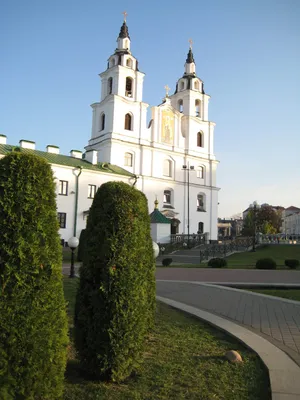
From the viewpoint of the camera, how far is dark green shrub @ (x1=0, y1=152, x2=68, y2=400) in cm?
297

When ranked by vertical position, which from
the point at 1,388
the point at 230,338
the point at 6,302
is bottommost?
the point at 230,338

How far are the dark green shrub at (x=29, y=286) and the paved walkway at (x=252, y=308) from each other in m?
3.42

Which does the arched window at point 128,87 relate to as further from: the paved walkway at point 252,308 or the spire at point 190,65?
the paved walkway at point 252,308

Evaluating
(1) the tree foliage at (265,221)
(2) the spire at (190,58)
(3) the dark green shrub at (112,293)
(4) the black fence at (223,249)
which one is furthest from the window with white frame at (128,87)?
(3) the dark green shrub at (112,293)

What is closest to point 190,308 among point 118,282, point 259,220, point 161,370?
point 161,370

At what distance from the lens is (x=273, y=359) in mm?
4750

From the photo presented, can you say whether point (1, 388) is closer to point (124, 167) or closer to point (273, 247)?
point (273, 247)

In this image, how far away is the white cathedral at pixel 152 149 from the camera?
1564 inches

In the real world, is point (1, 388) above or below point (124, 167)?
below

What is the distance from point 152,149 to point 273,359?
4365 centimetres

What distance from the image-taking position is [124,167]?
44906mm

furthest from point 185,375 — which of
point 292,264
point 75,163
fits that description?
point 75,163

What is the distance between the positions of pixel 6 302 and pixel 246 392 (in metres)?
2.75

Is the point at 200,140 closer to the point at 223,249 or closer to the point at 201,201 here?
the point at 201,201
